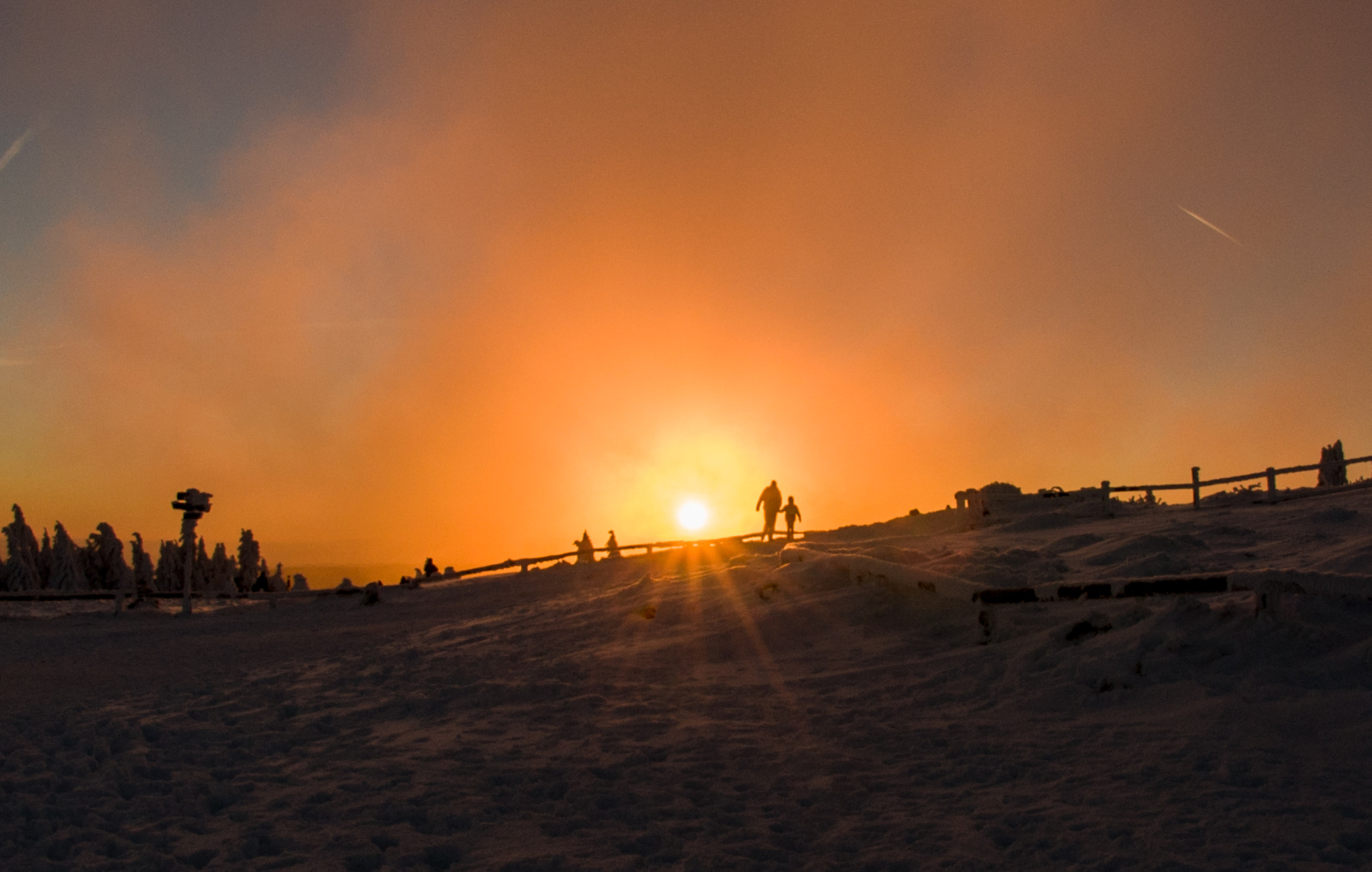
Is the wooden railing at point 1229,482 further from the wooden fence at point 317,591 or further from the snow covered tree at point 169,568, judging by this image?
the snow covered tree at point 169,568

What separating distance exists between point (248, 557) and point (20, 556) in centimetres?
1670

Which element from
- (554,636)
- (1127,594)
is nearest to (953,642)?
(1127,594)

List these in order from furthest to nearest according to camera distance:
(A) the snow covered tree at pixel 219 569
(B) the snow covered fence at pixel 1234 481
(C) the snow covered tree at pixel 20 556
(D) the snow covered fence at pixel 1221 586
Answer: (A) the snow covered tree at pixel 219 569 < (C) the snow covered tree at pixel 20 556 < (B) the snow covered fence at pixel 1234 481 < (D) the snow covered fence at pixel 1221 586

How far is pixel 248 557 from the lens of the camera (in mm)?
62188

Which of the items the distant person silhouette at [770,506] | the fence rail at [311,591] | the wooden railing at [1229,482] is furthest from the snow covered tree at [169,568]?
the wooden railing at [1229,482]

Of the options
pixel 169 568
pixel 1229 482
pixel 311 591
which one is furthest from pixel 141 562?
pixel 1229 482

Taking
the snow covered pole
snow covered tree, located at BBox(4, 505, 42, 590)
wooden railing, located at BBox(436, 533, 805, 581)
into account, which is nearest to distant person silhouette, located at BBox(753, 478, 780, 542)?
wooden railing, located at BBox(436, 533, 805, 581)

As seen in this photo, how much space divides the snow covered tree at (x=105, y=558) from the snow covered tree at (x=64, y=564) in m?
1.28

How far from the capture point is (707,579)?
16172 millimetres

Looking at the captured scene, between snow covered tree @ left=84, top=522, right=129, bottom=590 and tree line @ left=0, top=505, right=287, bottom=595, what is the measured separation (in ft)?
0.12

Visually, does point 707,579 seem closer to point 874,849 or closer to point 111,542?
point 874,849

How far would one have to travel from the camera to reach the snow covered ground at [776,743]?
521 centimetres

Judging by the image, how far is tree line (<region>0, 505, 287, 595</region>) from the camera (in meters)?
46.1

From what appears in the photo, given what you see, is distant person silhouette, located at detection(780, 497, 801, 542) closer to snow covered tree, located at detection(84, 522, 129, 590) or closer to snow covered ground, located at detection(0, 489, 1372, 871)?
snow covered ground, located at detection(0, 489, 1372, 871)
